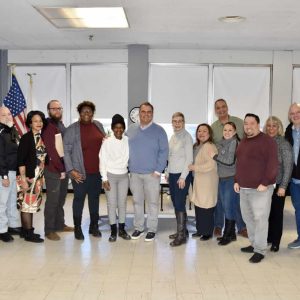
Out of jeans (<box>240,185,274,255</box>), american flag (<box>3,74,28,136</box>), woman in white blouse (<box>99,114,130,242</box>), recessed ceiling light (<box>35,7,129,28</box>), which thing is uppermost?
recessed ceiling light (<box>35,7,129,28</box>)

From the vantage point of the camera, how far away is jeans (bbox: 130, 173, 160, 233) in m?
4.64

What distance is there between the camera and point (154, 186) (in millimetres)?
4648

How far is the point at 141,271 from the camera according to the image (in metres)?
3.75

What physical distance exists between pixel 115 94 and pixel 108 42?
3.92 feet

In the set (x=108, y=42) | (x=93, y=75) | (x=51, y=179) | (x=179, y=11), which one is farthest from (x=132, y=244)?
(x=93, y=75)

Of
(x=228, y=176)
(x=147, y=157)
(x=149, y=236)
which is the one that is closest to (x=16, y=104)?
(x=147, y=157)

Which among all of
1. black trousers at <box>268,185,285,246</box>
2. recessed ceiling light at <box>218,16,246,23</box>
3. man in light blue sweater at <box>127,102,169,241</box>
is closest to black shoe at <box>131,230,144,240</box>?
man in light blue sweater at <box>127,102,169,241</box>

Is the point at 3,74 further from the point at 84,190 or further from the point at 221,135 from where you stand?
the point at 221,135

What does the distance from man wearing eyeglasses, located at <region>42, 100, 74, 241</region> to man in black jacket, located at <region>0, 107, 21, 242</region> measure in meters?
0.35

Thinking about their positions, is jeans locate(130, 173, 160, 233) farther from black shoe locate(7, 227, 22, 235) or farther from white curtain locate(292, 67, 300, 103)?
white curtain locate(292, 67, 300, 103)

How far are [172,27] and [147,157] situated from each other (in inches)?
94.9

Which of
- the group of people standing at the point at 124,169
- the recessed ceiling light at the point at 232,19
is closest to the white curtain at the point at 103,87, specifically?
the recessed ceiling light at the point at 232,19

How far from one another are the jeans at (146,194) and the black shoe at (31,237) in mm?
1118

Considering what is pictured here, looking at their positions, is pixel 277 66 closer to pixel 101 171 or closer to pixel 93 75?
pixel 93 75
